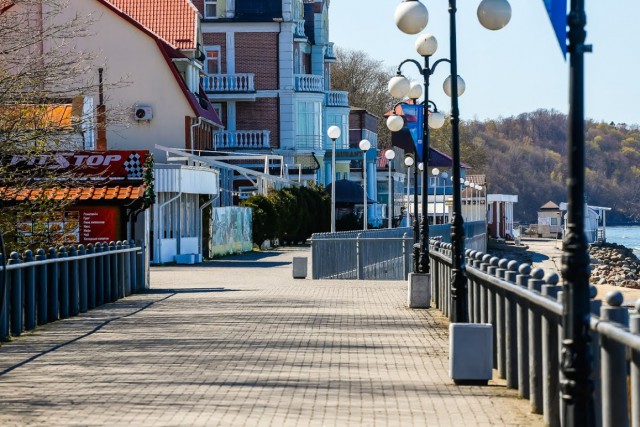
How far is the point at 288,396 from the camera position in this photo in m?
11.8

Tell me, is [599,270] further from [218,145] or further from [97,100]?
[97,100]

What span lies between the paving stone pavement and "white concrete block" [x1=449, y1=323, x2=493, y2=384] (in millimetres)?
131

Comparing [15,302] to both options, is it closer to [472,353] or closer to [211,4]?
[472,353]

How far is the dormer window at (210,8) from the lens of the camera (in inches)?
2896

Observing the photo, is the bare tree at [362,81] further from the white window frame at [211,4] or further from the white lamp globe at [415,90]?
the white lamp globe at [415,90]

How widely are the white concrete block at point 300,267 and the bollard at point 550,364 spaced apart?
80.6 feet

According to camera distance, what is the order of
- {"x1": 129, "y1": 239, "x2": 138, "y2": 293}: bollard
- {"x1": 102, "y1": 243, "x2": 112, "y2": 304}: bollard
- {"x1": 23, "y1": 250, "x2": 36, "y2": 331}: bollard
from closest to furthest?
{"x1": 23, "y1": 250, "x2": 36, "y2": 331}: bollard < {"x1": 102, "y1": 243, "x2": 112, "y2": 304}: bollard < {"x1": 129, "y1": 239, "x2": 138, "y2": 293}: bollard

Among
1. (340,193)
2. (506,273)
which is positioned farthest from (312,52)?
(506,273)

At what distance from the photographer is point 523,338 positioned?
460 inches

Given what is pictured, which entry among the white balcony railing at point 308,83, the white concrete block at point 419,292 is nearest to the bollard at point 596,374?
the white concrete block at point 419,292

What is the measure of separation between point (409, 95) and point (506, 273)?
17533 mm

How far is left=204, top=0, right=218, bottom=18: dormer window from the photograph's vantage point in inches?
2896

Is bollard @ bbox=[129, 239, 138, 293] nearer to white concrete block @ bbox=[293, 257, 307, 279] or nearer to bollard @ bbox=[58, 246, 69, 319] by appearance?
bollard @ bbox=[58, 246, 69, 319]

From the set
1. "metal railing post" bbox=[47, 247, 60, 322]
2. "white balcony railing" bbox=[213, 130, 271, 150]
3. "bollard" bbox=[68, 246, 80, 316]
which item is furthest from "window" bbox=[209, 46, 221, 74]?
"metal railing post" bbox=[47, 247, 60, 322]
